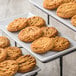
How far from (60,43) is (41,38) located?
0.33ft

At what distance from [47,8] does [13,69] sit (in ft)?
1.33

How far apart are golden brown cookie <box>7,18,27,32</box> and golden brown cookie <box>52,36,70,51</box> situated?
209 millimetres

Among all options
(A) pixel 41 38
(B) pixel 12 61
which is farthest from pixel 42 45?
(B) pixel 12 61

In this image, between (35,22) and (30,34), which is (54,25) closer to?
(35,22)

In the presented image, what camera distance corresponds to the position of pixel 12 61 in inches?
51.9

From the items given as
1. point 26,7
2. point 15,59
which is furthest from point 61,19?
point 26,7

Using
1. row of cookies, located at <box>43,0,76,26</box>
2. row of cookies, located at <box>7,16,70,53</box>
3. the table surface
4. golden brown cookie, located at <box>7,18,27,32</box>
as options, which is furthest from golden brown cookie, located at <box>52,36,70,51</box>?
the table surface

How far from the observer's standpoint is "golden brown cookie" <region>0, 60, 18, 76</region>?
125 centimetres

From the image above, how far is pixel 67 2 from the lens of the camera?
58.2 inches

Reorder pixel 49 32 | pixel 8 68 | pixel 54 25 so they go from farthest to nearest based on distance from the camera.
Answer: pixel 54 25 < pixel 49 32 < pixel 8 68

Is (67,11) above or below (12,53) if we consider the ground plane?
above

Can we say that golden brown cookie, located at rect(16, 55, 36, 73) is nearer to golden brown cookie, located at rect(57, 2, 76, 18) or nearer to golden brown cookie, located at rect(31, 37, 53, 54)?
golden brown cookie, located at rect(31, 37, 53, 54)

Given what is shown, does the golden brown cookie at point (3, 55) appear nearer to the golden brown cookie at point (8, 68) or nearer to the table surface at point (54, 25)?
the golden brown cookie at point (8, 68)

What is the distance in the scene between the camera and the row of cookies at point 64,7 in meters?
1.36
